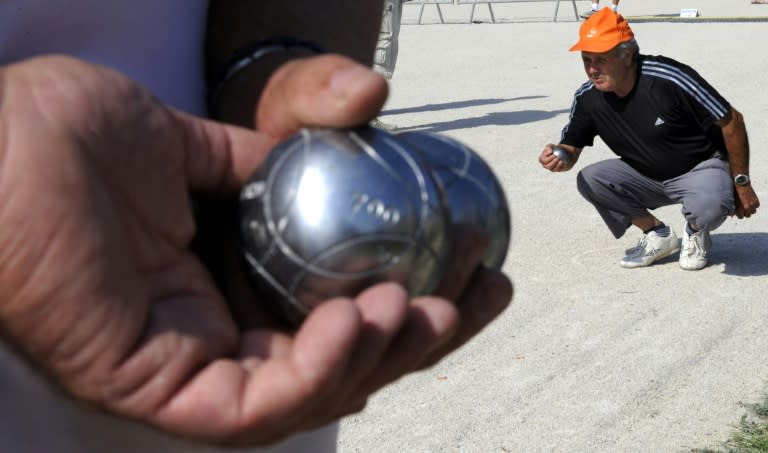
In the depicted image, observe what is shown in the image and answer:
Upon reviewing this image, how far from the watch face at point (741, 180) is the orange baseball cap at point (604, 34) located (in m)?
1.07

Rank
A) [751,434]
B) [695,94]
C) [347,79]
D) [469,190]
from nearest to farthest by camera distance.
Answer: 1. [347,79]
2. [469,190]
3. [751,434]
4. [695,94]

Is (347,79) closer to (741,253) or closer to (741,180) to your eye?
(741,180)

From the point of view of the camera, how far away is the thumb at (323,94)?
4.49ft

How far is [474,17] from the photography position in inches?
912

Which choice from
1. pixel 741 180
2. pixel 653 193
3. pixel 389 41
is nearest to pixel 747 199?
pixel 741 180

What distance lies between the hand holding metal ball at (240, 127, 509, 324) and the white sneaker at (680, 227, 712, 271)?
5349mm

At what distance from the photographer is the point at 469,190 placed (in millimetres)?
1629

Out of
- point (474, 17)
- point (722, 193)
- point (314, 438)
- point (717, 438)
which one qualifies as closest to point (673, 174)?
point (722, 193)

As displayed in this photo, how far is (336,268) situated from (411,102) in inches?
439

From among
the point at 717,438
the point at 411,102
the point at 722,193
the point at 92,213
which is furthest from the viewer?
the point at 411,102

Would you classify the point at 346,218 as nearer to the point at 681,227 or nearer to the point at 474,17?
the point at 681,227

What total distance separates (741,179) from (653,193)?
1.95ft

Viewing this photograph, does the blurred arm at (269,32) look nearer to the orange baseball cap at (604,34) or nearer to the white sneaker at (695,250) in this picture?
the orange baseball cap at (604,34)

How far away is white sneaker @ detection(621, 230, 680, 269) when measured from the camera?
6.60 meters
